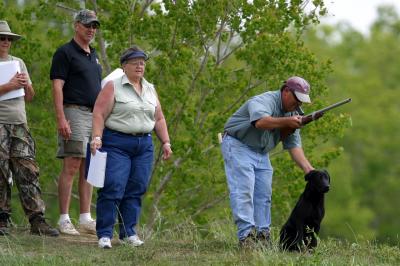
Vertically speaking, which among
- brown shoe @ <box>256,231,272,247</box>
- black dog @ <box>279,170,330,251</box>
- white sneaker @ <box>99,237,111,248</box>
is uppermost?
black dog @ <box>279,170,330,251</box>

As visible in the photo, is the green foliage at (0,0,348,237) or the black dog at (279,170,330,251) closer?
the black dog at (279,170,330,251)

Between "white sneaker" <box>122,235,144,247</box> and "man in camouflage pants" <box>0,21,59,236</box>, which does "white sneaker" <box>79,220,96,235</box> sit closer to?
"man in camouflage pants" <box>0,21,59,236</box>

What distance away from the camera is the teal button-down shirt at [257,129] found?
8.91 meters

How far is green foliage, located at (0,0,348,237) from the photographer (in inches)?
543

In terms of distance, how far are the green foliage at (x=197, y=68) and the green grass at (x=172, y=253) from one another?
3894mm

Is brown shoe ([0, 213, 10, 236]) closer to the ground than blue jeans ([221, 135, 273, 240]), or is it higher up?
closer to the ground

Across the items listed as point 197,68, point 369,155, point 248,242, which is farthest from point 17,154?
point 369,155

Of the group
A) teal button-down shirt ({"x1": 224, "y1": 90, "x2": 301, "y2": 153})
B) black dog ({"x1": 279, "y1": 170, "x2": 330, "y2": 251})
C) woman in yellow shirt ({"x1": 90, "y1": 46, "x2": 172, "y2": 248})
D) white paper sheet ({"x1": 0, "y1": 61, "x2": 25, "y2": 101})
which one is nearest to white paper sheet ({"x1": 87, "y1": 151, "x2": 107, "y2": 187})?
woman in yellow shirt ({"x1": 90, "y1": 46, "x2": 172, "y2": 248})

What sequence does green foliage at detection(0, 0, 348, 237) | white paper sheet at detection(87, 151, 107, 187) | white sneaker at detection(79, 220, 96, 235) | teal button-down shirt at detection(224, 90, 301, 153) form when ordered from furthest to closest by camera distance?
1. green foliage at detection(0, 0, 348, 237)
2. white sneaker at detection(79, 220, 96, 235)
3. teal button-down shirt at detection(224, 90, 301, 153)
4. white paper sheet at detection(87, 151, 107, 187)

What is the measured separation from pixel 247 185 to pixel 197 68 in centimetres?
552

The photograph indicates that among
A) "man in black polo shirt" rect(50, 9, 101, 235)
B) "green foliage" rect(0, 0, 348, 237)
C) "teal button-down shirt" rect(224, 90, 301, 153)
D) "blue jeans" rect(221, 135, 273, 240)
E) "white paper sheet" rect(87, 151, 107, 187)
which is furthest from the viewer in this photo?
"green foliage" rect(0, 0, 348, 237)

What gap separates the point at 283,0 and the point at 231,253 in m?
6.21

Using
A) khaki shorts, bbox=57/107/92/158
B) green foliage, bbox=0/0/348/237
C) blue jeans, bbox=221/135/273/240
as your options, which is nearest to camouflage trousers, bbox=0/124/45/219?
khaki shorts, bbox=57/107/92/158

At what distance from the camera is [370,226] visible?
43438 mm
